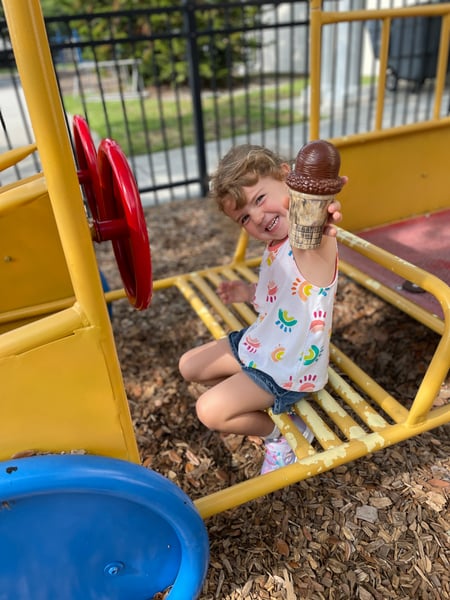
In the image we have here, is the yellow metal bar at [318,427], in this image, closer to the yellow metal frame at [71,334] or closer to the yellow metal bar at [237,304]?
the yellow metal frame at [71,334]

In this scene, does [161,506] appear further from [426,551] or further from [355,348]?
[355,348]

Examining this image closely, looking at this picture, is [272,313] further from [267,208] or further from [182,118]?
[182,118]

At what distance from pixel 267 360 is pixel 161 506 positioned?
0.56m

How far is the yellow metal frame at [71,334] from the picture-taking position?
2.77ft

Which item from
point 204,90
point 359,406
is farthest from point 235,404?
point 204,90

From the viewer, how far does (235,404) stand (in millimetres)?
1511

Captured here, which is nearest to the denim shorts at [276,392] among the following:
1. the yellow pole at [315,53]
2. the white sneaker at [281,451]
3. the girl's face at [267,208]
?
the white sneaker at [281,451]

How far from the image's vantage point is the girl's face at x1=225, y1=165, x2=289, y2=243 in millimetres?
1389

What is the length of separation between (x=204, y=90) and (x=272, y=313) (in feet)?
31.4

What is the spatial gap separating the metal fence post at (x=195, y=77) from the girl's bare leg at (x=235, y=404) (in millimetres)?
3100

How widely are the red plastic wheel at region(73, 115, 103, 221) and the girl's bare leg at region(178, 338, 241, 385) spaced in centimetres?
55

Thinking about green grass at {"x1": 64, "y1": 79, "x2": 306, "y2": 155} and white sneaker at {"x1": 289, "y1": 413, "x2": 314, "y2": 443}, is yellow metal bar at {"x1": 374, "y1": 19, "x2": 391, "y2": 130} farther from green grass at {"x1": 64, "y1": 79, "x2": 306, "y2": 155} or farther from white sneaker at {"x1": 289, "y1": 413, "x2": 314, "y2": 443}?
green grass at {"x1": 64, "y1": 79, "x2": 306, "y2": 155}

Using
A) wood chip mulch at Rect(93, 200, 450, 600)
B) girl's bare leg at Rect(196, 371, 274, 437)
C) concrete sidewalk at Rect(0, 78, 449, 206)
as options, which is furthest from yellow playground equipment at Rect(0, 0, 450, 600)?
concrete sidewalk at Rect(0, 78, 449, 206)

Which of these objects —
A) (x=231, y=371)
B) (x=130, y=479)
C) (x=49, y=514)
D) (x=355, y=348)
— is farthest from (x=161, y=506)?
(x=355, y=348)
